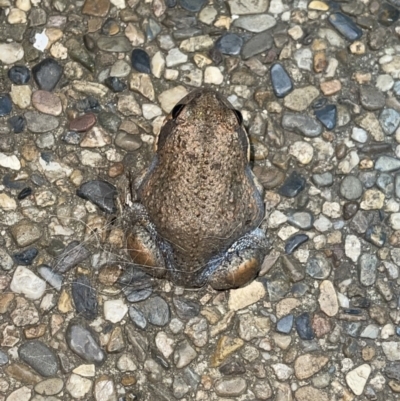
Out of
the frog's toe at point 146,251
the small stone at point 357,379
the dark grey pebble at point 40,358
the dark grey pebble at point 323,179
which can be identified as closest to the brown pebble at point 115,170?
the frog's toe at point 146,251

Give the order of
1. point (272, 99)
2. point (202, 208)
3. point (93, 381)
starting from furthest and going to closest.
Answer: point (272, 99) < point (93, 381) < point (202, 208)

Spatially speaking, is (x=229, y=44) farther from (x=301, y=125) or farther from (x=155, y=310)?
(x=155, y=310)

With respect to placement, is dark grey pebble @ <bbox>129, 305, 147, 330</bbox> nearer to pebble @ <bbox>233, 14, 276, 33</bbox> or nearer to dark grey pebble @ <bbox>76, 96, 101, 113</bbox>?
dark grey pebble @ <bbox>76, 96, 101, 113</bbox>

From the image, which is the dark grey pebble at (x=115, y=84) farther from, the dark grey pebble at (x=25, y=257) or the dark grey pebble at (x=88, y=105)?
the dark grey pebble at (x=25, y=257)

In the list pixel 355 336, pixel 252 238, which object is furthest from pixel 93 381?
pixel 355 336

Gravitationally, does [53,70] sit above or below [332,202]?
above

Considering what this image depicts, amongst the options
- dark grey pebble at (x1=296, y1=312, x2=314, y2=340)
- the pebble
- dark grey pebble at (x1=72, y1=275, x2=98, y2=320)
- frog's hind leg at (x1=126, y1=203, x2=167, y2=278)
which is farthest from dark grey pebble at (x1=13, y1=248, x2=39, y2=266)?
the pebble

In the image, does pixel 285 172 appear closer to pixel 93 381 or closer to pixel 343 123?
pixel 343 123
